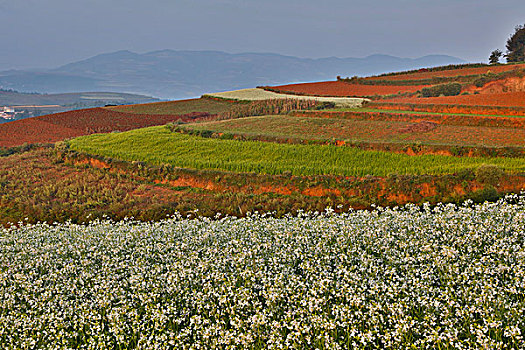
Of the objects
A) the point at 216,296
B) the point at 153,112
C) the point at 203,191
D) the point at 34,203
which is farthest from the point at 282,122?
the point at 216,296

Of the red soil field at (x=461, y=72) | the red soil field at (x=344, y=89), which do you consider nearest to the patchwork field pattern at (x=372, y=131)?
the red soil field at (x=344, y=89)

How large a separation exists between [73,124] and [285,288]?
171ft

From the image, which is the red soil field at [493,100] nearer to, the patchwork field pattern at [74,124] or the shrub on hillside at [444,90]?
the shrub on hillside at [444,90]

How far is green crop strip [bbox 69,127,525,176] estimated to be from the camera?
23.5 m

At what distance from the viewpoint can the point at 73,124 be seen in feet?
170

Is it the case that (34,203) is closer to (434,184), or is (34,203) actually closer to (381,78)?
(434,184)

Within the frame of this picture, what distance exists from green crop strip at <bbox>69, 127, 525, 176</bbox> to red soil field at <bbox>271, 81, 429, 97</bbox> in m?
32.6

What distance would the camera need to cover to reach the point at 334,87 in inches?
2611

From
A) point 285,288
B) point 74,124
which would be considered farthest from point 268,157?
point 74,124

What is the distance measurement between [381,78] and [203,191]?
55.9m

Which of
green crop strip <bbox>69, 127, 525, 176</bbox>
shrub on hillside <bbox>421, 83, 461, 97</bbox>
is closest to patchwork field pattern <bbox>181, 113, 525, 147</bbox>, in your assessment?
green crop strip <bbox>69, 127, 525, 176</bbox>

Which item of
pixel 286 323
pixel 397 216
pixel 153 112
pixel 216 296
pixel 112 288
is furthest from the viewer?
pixel 153 112

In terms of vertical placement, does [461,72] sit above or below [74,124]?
above

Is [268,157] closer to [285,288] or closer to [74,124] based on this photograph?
[285,288]
